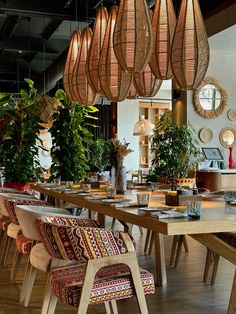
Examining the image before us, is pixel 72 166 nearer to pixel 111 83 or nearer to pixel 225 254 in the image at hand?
pixel 111 83

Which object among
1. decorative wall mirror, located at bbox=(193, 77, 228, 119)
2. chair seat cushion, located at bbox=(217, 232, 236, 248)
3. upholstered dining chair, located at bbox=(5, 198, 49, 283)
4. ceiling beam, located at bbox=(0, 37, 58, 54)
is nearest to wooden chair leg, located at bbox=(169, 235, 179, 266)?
chair seat cushion, located at bbox=(217, 232, 236, 248)

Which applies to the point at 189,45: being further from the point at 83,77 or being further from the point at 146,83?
the point at 83,77

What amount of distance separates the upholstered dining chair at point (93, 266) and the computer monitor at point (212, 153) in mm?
7983

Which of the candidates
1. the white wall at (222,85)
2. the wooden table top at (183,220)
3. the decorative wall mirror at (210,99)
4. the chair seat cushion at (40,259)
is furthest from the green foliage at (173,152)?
the chair seat cushion at (40,259)

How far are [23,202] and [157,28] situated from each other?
204 centimetres

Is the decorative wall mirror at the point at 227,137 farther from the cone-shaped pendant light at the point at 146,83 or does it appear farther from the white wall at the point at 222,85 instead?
the cone-shaped pendant light at the point at 146,83

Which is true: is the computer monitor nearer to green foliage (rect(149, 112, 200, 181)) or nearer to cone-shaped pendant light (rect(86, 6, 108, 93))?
green foliage (rect(149, 112, 200, 181))

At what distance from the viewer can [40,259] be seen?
10.5ft

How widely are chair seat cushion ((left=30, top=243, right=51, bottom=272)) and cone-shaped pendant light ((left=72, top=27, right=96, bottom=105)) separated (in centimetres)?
264

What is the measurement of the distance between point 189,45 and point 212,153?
6.84m

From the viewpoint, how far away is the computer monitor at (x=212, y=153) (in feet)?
34.7

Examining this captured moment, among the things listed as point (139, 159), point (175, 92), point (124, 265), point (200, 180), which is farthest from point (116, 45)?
point (139, 159)

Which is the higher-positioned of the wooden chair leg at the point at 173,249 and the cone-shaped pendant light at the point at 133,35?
the cone-shaped pendant light at the point at 133,35

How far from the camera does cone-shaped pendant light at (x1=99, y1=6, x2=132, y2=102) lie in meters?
4.69
